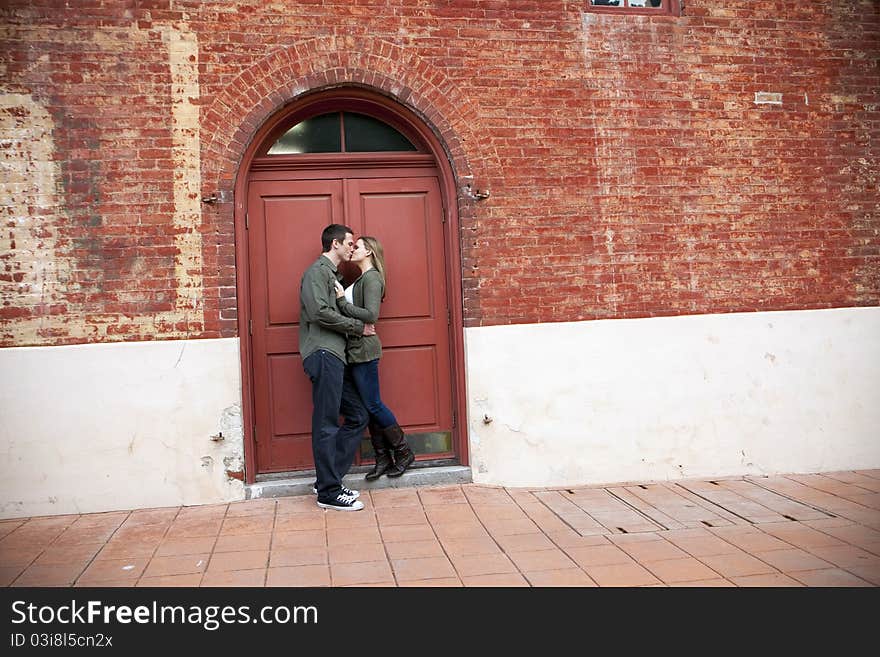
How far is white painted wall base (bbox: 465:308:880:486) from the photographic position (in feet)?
19.7

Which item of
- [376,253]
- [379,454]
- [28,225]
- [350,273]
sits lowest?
[379,454]

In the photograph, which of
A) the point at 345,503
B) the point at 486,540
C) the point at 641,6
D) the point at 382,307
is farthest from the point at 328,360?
the point at 641,6

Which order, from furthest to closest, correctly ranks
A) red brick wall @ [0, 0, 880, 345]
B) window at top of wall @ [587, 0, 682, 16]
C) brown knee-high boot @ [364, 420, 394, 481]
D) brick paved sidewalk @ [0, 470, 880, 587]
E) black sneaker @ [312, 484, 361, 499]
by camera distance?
window at top of wall @ [587, 0, 682, 16]
brown knee-high boot @ [364, 420, 394, 481]
red brick wall @ [0, 0, 880, 345]
black sneaker @ [312, 484, 361, 499]
brick paved sidewalk @ [0, 470, 880, 587]

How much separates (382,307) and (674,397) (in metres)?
2.61

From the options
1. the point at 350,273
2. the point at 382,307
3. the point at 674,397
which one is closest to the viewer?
the point at 350,273

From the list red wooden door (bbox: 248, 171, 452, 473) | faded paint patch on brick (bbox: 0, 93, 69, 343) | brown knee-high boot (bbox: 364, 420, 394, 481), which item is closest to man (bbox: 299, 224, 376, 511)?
brown knee-high boot (bbox: 364, 420, 394, 481)

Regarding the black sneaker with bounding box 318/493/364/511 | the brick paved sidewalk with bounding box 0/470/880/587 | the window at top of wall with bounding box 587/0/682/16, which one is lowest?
the brick paved sidewalk with bounding box 0/470/880/587

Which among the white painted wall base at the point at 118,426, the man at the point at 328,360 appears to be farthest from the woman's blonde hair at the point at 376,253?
the white painted wall base at the point at 118,426

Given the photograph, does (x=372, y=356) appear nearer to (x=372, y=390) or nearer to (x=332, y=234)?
(x=372, y=390)

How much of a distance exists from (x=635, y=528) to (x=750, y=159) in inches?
137

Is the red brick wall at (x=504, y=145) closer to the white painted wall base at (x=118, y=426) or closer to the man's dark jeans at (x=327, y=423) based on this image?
the white painted wall base at (x=118, y=426)

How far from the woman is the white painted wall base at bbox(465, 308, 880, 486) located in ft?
2.19

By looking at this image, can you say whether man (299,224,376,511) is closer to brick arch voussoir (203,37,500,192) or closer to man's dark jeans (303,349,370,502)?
man's dark jeans (303,349,370,502)

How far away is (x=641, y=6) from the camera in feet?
21.0
